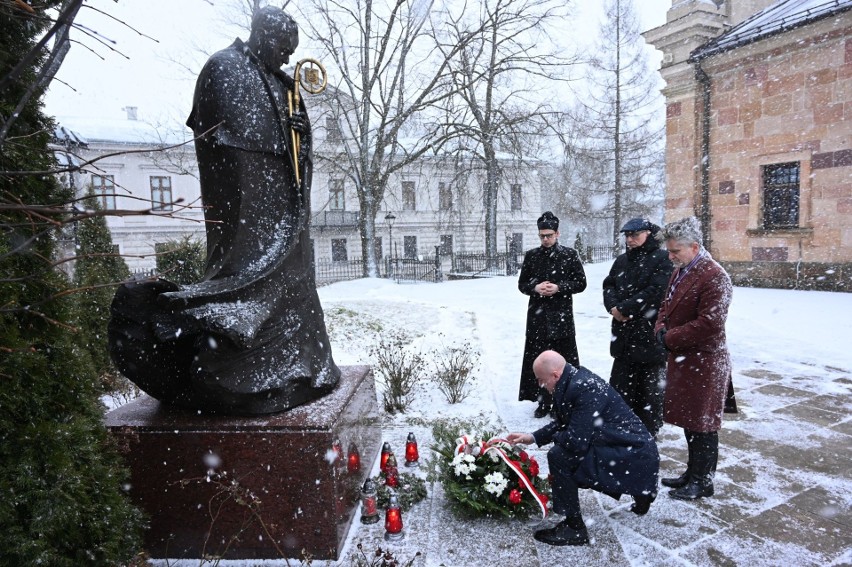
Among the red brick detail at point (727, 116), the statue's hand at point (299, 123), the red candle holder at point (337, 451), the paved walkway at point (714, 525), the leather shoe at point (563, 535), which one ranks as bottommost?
the paved walkway at point (714, 525)

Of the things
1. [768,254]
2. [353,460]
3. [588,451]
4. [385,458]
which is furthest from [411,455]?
[768,254]

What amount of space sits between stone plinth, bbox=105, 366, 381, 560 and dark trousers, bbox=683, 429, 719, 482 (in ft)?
7.90

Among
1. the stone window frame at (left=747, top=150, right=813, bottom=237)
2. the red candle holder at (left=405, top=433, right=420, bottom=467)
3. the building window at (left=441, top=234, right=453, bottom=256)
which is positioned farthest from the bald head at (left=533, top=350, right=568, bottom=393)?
the building window at (left=441, top=234, right=453, bottom=256)

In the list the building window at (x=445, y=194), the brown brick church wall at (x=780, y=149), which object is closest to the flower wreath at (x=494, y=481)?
the brown brick church wall at (x=780, y=149)

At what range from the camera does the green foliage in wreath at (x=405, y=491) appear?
357 cm

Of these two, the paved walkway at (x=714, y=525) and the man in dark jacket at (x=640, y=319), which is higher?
the man in dark jacket at (x=640, y=319)

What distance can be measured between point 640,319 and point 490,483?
2.04m

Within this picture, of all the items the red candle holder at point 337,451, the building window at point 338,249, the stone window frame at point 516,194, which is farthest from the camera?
the building window at point 338,249

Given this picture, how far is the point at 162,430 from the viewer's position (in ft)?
9.40

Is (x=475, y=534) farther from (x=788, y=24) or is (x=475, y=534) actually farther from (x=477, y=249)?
(x=477, y=249)

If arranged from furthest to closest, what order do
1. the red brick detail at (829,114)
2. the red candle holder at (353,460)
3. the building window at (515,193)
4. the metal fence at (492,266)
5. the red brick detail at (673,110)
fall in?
the metal fence at (492,266)
the building window at (515,193)
the red brick detail at (673,110)
the red brick detail at (829,114)
the red candle holder at (353,460)

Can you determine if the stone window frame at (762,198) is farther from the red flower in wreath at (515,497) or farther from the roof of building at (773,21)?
the red flower in wreath at (515,497)

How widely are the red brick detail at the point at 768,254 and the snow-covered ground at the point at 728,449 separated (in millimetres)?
2205

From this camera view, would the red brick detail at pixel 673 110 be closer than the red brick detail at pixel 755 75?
No
